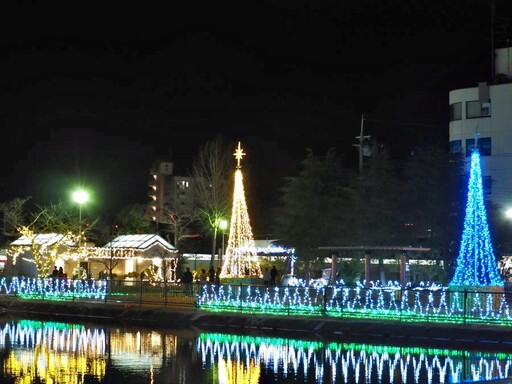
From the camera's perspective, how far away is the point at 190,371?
21.7 m

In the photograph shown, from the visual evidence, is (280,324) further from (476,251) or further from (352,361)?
(352,361)

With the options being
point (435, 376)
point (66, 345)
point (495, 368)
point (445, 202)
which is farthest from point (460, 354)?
point (445, 202)

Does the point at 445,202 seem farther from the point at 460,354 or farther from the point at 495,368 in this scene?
the point at 495,368

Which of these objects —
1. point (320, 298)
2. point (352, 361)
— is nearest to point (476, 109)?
point (320, 298)

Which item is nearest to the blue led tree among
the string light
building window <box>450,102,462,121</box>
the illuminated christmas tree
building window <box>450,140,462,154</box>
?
the string light

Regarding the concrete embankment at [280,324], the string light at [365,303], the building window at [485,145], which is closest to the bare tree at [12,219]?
the concrete embankment at [280,324]

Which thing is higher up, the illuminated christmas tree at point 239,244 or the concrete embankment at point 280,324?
the illuminated christmas tree at point 239,244

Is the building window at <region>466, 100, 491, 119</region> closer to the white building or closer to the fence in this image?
the white building

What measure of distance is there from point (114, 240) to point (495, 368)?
45105mm

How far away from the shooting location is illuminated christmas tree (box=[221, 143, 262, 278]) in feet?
160

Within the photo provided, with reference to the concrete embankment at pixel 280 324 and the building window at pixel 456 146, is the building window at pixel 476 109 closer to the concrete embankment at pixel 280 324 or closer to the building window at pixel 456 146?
the building window at pixel 456 146

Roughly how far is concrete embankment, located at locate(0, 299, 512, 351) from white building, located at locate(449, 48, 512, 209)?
34.0m

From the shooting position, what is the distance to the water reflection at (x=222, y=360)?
20.7 meters

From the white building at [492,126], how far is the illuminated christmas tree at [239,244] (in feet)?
76.6
